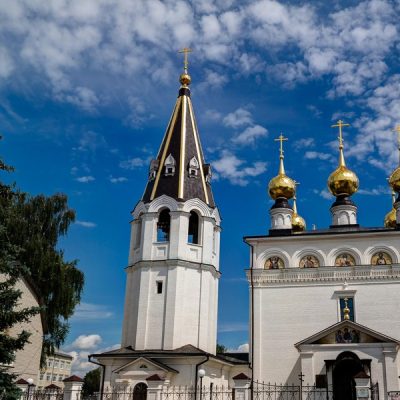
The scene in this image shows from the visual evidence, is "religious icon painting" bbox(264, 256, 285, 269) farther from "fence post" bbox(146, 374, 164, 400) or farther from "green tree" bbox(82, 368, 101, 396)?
Result: "green tree" bbox(82, 368, 101, 396)

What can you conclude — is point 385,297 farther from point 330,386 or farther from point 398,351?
point 330,386

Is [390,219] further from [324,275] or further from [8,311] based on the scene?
[8,311]

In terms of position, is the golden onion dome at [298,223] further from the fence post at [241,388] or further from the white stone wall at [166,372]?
the fence post at [241,388]

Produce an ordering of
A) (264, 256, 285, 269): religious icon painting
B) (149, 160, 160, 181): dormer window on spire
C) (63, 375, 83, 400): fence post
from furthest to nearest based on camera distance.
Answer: (264, 256, 285, 269): religious icon painting
(149, 160, 160, 181): dormer window on spire
(63, 375, 83, 400): fence post

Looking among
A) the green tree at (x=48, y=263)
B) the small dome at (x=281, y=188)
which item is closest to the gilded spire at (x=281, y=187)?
the small dome at (x=281, y=188)

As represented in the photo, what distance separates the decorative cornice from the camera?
21.9 m

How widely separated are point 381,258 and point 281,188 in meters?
5.91

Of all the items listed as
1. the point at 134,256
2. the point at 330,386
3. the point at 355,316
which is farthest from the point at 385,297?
the point at 134,256

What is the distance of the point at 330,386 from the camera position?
18.7 meters

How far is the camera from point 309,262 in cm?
2284

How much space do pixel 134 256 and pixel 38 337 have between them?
5.31 meters

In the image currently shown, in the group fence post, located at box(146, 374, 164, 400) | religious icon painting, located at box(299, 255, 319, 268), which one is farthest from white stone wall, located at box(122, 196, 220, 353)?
fence post, located at box(146, 374, 164, 400)

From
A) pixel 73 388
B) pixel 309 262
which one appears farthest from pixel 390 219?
pixel 73 388

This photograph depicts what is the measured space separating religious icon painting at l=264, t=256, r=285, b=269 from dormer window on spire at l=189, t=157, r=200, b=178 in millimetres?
4770
